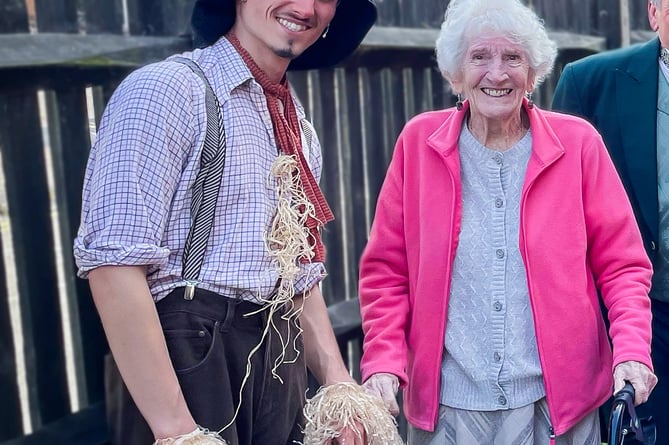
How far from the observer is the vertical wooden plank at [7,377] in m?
2.85

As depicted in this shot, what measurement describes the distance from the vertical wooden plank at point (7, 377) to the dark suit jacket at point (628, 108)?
1.88 metres

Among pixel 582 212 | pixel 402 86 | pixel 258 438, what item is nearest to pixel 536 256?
pixel 582 212

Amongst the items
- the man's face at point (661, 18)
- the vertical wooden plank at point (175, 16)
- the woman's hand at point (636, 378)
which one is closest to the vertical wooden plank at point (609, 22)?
the man's face at point (661, 18)

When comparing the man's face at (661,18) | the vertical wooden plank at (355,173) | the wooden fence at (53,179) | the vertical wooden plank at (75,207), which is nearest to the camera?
the wooden fence at (53,179)

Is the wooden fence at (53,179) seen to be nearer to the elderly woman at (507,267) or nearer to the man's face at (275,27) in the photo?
the man's face at (275,27)

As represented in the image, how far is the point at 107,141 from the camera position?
2.07 m

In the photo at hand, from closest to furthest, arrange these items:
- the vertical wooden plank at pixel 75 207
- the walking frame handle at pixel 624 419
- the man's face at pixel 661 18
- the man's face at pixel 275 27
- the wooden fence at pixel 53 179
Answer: the man's face at pixel 275 27 → the walking frame handle at pixel 624 419 → the wooden fence at pixel 53 179 → the vertical wooden plank at pixel 75 207 → the man's face at pixel 661 18

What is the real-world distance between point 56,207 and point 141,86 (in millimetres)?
1047

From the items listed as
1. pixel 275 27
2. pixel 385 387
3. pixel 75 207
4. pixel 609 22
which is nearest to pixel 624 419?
pixel 385 387

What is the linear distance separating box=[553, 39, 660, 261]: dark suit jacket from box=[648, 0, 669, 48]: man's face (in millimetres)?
91

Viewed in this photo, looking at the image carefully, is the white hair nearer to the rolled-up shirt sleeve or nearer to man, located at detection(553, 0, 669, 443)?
man, located at detection(553, 0, 669, 443)

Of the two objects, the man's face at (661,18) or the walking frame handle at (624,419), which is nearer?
the walking frame handle at (624,419)

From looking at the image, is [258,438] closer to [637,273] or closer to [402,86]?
[637,273]

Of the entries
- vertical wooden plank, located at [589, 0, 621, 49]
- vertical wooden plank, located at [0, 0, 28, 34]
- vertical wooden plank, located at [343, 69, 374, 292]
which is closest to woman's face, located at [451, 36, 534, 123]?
vertical wooden plank, located at [0, 0, 28, 34]
